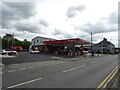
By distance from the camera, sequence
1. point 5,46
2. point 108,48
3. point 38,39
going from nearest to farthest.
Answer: point 38,39 < point 5,46 < point 108,48

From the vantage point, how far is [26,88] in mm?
8727

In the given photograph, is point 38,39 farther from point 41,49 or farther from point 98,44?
point 98,44

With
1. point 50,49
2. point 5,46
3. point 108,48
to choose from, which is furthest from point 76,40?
point 108,48

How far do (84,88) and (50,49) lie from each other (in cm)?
5754

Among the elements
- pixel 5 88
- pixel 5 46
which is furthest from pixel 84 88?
pixel 5 46

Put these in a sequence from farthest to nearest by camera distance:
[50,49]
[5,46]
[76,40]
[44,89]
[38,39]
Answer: [5,46], [38,39], [50,49], [76,40], [44,89]

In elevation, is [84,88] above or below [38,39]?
below

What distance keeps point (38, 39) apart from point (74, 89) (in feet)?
221

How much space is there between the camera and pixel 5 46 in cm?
10125

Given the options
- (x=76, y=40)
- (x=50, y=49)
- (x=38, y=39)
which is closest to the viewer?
(x=76, y=40)

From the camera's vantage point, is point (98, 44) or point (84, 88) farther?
point (98, 44)

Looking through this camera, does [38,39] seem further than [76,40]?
Yes

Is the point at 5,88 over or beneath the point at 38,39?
beneath

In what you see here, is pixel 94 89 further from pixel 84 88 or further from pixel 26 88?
pixel 26 88
